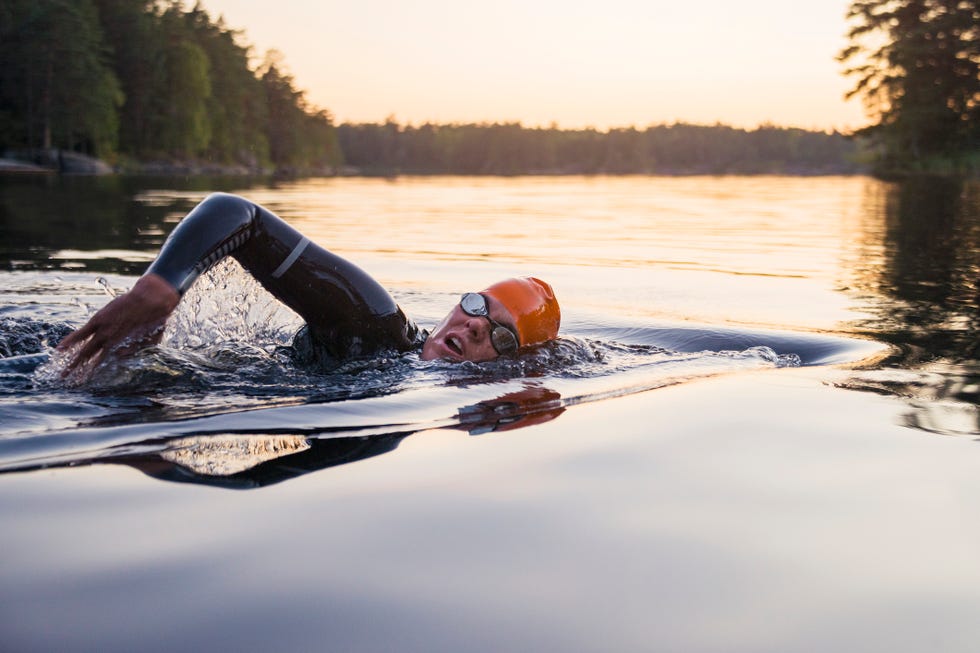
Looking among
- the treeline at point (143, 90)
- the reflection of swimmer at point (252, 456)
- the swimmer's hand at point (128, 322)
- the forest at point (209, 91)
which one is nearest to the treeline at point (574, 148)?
the forest at point (209, 91)

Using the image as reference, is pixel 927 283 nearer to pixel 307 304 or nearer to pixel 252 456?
pixel 307 304

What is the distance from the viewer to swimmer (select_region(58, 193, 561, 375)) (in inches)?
151

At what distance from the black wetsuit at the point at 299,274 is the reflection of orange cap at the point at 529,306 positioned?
0.56 m

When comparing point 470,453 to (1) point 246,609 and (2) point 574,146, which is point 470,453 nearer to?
(1) point 246,609

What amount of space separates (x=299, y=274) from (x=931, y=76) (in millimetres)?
59867

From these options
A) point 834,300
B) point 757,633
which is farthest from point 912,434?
point 834,300

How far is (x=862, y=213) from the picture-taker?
22484 millimetres

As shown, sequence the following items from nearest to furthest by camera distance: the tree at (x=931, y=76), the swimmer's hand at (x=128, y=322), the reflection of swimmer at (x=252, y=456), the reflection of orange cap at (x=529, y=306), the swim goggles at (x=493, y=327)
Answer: the reflection of swimmer at (x=252, y=456) → the swimmer's hand at (x=128, y=322) → the swim goggles at (x=493, y=327) → the reflection of orange cap at (x=529, y=306) → the tree at (x=931, y=76)

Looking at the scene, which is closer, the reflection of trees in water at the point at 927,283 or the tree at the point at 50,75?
the reflection of trees in water at the point at 927,283

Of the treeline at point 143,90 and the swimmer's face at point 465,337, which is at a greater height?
the treeline at point 143,90

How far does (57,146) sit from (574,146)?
13350 centimetres

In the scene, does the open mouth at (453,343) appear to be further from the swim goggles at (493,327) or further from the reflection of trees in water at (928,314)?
the reflection of trees in water at (928,314)

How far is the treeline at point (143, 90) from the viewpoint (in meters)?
60.8

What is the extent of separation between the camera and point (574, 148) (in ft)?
620
